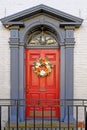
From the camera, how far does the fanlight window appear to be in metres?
9.55

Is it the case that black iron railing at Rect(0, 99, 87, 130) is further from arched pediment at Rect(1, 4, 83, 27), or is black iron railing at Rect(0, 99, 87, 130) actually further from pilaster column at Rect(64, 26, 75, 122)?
arched pediment at Rect(1, 4, 83, 27)

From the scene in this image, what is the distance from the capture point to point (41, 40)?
31.4ft

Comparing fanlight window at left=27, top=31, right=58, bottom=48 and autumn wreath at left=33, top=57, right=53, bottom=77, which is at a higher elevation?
fanlight window at left=27, top=31, right=58, bottom=48

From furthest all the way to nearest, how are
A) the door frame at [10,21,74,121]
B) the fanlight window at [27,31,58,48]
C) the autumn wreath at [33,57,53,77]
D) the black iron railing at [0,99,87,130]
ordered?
1. the fanlight window at [27,31,58,48]
2. the autumn wreath at [33,57,53,77]
3. the door frame at [10,21,74,121]
4. the black iron railing at [0,99,87,130]

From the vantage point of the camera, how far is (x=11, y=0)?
367 inches

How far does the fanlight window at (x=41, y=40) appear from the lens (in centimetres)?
955

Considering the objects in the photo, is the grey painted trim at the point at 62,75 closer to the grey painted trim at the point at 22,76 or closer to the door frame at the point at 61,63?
the door frame at the point at 61,63

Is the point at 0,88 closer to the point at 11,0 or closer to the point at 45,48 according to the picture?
the point at 45,48

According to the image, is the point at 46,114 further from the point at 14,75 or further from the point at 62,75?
the point at 14,75

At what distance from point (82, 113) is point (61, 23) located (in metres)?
2.62

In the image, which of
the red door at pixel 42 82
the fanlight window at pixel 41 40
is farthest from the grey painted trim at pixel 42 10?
the red door at pixel 42 82

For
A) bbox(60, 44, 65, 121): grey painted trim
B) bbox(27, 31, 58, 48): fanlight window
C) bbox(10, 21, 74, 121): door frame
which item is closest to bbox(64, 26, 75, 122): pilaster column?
bbox(10, 21, 74, 121): door frame

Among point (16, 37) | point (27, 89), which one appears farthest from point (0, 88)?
point (16, 37)

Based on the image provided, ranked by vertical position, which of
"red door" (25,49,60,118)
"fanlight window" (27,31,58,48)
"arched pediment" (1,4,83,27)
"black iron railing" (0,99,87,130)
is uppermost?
"arched pediment" (1,4,83,27)
